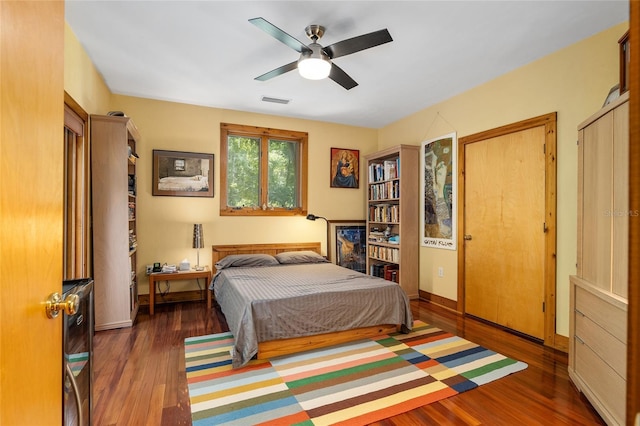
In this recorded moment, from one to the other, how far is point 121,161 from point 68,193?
0.58 meters

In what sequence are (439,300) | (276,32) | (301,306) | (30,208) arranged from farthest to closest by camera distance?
(439,300) < (301,306) < (276,32) < (30,208)

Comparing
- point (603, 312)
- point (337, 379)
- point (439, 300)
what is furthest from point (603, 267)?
point (439, 300)

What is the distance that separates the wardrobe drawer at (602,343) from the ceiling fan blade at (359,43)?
226cm

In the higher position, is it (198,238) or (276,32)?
(276,32)

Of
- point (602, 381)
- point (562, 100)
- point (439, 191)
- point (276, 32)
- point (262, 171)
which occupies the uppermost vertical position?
point (276, 32)

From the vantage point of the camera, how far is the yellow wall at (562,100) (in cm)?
266

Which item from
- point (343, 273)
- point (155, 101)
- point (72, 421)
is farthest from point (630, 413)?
point (155, 101)

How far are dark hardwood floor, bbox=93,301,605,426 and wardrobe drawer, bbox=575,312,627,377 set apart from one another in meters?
0.38

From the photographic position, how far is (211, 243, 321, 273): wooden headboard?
14.9 ft

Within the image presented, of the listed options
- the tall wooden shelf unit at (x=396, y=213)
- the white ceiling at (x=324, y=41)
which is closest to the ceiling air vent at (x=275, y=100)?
the white ceiling at (x=324, y=41)

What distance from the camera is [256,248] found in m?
4.77

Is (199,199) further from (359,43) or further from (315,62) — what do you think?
(359,43)

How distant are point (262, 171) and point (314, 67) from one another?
259 cm

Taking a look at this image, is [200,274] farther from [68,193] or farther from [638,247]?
[638,247]
